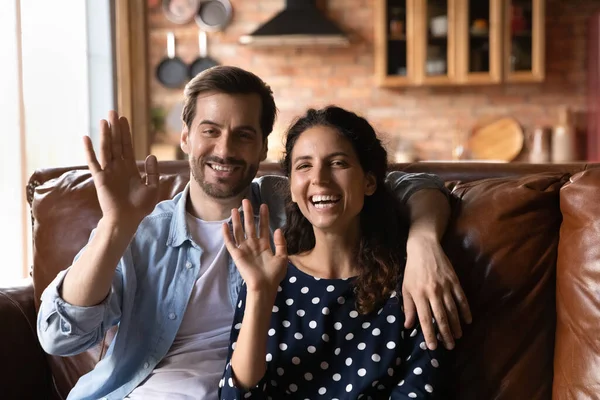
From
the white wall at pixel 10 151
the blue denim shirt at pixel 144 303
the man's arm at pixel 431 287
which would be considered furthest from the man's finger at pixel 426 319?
the white wall at pixel 10 151

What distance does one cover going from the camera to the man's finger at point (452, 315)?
1467 mm

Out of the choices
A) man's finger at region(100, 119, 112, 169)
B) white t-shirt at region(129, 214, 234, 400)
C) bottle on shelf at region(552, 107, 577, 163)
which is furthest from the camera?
bottle on shelf at region(552, 107, 577, 163)

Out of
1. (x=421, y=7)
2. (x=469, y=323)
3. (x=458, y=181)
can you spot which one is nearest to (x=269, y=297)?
(x=469, y=323)

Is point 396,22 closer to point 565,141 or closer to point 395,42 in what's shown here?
point 395,42

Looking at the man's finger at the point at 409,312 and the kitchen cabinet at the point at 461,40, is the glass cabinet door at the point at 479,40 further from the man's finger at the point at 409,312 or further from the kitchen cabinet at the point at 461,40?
the man's finger at the point at 409,312

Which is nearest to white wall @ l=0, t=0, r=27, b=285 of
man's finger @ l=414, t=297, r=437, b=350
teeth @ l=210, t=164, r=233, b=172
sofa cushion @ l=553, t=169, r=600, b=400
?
teeth @ l=210, t=164, r=233, b=172

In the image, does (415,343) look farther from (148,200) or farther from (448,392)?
(148,200)

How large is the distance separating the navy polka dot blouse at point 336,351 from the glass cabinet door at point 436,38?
12.6 feet

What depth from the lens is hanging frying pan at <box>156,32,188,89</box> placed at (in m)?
5.50

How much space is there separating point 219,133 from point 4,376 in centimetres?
81

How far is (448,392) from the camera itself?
62.2 inches

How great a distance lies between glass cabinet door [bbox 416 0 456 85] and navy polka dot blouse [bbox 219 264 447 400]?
3.85 m

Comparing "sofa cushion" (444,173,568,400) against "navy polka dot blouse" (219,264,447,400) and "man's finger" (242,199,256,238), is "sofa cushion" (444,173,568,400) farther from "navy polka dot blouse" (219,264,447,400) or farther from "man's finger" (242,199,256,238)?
"man's finger" (242,199,256,238)

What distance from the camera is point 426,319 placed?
145 cm
